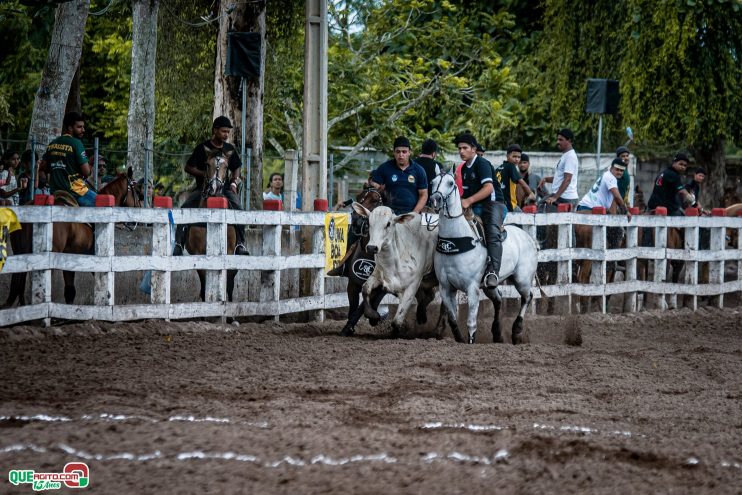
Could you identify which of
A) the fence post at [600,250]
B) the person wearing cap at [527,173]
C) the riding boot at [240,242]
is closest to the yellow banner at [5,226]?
the riding boot at [240,242]

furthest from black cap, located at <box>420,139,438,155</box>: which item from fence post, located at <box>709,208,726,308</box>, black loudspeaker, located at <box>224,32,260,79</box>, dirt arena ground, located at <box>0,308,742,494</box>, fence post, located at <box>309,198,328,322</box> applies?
fence post, located at <box>709,208,726,308</box>

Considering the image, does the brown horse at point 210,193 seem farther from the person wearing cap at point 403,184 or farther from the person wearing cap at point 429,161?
the person wearing cap at point 429,161

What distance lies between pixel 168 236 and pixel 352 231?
7.09ft

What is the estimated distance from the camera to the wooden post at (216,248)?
43.5 ft

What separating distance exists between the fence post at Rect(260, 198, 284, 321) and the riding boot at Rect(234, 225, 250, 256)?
1.10 ft

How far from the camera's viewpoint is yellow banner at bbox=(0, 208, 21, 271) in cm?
1104

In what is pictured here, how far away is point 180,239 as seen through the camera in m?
13.5

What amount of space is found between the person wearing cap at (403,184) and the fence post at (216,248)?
1.87m

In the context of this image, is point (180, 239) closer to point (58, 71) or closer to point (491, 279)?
point (491, 279)

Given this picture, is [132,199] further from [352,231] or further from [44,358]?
[44,358]

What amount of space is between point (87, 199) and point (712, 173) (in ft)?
70.3

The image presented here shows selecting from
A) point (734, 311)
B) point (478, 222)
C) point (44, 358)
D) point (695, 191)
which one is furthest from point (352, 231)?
point (695, 191)

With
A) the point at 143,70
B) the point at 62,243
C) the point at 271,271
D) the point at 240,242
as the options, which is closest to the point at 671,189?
the point at 271,271

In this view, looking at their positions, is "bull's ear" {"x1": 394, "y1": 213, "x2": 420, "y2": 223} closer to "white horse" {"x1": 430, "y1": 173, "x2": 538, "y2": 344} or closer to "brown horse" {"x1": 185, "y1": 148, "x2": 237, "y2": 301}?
"white horse" {"x1": 430, "y1": 173, "x2": 538, "y2": 344}
